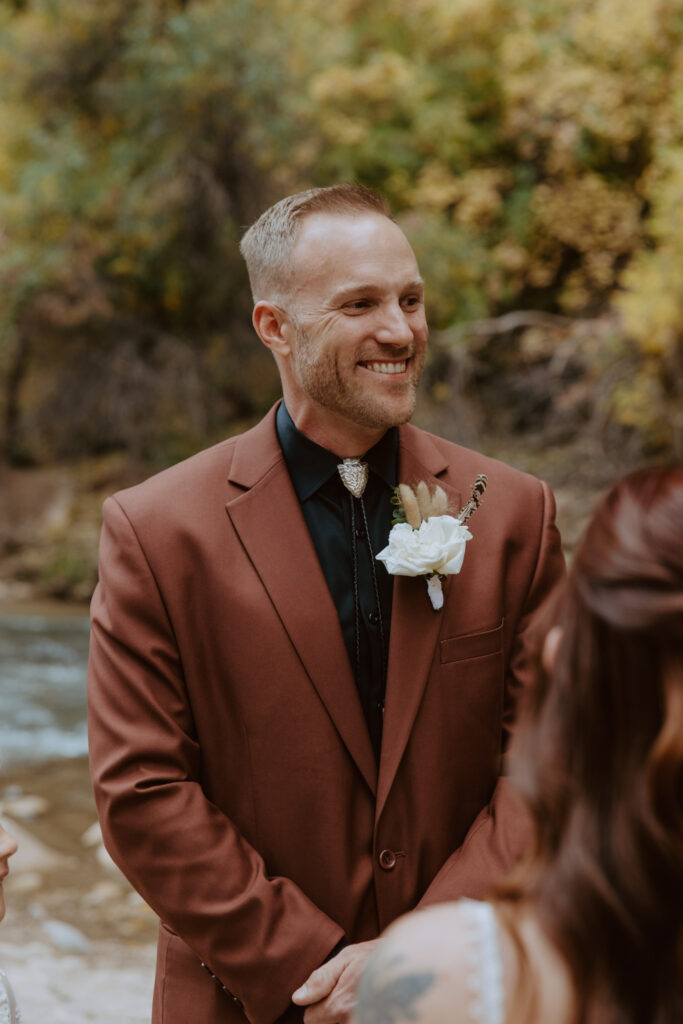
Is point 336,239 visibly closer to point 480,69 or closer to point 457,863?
point 457,863

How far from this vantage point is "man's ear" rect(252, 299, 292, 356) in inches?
85.0

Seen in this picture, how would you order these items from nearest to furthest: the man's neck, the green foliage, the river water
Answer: the man's neck → the river water → the green foliage

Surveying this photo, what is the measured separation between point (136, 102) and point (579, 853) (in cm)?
1244

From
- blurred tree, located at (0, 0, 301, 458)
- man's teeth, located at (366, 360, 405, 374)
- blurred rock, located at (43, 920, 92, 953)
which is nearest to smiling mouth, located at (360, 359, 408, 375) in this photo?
man's teeth, located at (366, 360, 405, 374)

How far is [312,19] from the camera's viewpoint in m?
12.9

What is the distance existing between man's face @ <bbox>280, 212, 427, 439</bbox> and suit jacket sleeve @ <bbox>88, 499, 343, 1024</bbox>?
533mm

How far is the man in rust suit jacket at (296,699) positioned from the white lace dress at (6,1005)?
0.95 ft

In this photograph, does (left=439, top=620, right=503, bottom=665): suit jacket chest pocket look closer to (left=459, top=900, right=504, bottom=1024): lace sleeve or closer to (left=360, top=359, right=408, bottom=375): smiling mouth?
(left=360, top=359, right=408, bottom=375): smiling mouth

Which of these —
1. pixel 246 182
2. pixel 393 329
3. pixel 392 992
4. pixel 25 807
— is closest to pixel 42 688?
pixel 25 807

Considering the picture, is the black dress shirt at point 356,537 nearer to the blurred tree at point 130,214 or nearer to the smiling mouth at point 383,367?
the smiling mouth at point 383,367

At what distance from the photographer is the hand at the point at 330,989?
1793mm

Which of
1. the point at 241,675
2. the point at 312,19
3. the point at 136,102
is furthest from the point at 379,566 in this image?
the point at 312,19

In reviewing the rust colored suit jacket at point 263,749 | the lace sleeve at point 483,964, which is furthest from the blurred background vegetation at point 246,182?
the lace sleeve at point 483,964

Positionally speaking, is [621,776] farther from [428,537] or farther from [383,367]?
[383,367]
